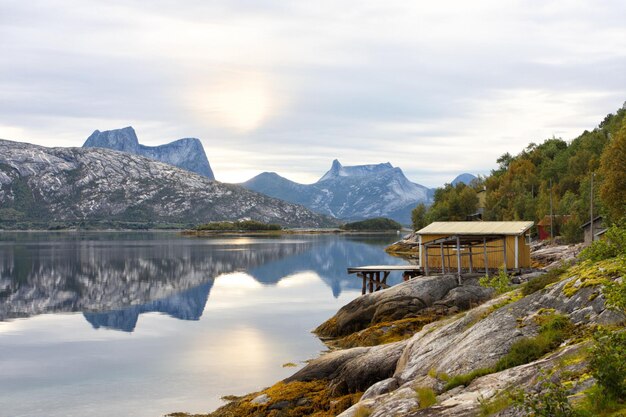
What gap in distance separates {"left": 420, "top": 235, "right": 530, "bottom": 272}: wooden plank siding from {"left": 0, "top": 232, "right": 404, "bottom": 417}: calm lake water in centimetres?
1172

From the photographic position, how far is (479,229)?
52.9 meters

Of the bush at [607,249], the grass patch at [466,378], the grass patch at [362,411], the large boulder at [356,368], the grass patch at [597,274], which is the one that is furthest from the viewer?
the large boulder at [356,368]

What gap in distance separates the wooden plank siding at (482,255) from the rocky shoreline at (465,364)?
28.9 meters

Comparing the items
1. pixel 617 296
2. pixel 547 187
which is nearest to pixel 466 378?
pixel 617 296

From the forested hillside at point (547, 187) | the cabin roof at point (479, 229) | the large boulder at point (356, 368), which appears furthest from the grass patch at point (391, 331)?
the forested hillside at point (547, 187)

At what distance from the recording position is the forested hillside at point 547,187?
3694 inches

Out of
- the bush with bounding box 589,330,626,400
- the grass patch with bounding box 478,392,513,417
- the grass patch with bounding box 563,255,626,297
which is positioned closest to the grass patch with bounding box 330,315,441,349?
the grass patch with bounding box 563,255,626,297

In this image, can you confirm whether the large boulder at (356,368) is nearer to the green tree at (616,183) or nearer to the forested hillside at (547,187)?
the green tree at (616,183)

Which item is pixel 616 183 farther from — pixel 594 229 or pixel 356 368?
pixel 356 368

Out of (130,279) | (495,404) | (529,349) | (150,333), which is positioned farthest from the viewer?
(130,279)

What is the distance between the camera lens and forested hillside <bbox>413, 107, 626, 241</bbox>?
9382 cm

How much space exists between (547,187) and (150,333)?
104201 millimetres

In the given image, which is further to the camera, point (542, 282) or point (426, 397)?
point (542, 282)

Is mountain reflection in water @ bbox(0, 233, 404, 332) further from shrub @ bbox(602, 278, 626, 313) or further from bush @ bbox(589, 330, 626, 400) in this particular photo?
bush @ bbox(589, 330, 626, 400)
